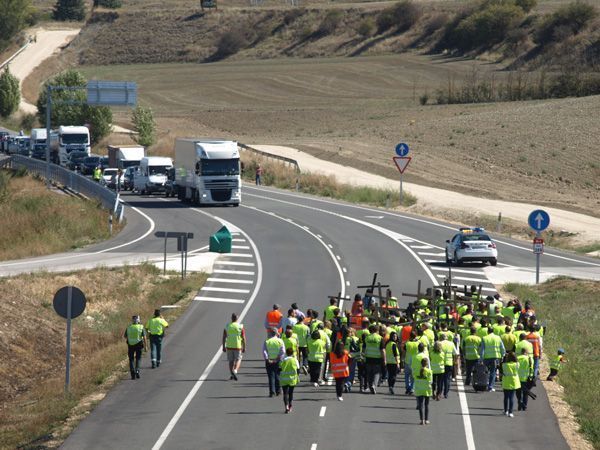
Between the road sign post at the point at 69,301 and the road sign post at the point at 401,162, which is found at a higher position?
the road sign post at the point at 401,162

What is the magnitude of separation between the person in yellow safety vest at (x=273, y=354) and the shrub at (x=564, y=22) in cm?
12258

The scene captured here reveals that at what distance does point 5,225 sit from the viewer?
54969 mm

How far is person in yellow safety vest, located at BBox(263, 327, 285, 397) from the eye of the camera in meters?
24.4

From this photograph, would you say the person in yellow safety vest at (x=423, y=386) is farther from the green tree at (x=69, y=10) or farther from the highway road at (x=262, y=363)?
the green tree at (x=69, y=10)

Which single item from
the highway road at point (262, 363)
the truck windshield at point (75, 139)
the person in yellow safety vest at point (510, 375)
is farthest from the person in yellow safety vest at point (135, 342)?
the truck windshield at point (75, 139)

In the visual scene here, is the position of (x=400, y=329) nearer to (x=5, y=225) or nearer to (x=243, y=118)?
(x=5, y=225)

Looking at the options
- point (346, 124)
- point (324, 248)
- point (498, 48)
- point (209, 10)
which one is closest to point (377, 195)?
point (324, 248)

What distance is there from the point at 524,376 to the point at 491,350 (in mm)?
1464

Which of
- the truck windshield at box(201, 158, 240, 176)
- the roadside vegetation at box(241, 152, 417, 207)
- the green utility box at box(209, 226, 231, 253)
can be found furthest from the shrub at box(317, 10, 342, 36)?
the green utility box at box(209, 226, 231, 253)

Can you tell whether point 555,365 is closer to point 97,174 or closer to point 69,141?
point 97,174

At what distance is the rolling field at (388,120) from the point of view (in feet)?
269

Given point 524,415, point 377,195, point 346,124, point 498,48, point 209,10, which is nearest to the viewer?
point 524,415

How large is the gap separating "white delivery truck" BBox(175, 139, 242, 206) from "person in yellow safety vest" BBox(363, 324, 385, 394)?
38384 mm

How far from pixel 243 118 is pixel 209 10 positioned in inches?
2578
